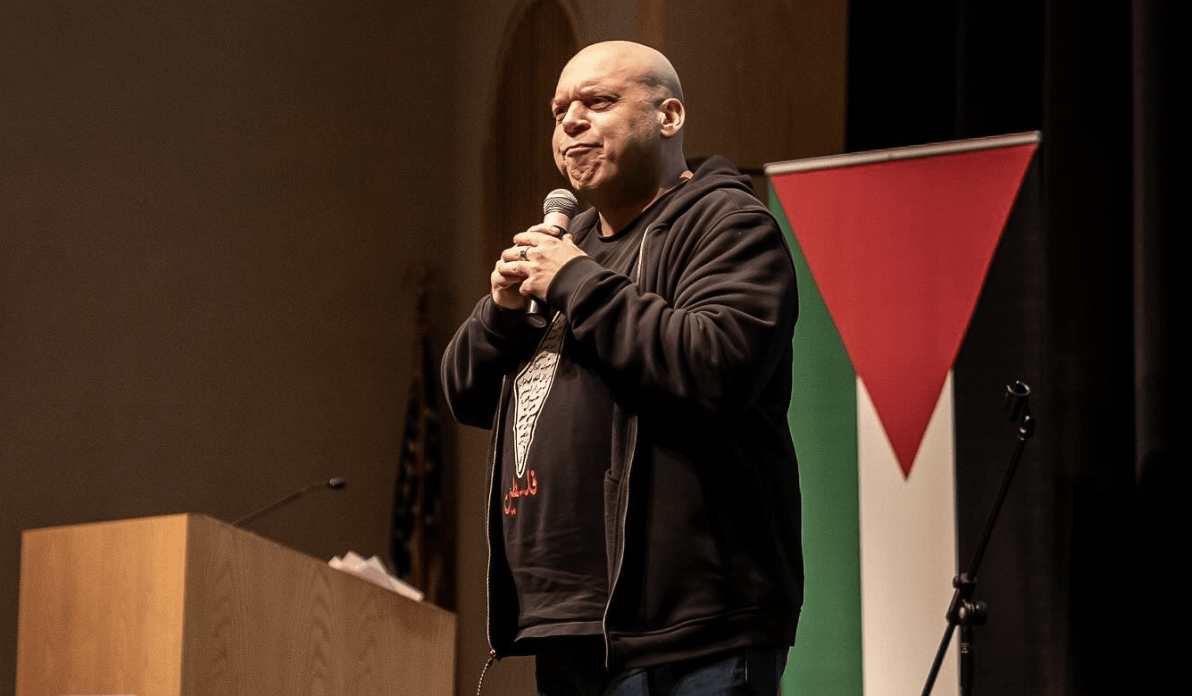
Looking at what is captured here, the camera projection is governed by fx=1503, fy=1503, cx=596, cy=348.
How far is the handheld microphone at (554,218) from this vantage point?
1849 mm

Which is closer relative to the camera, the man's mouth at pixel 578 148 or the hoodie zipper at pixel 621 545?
the hoodie zipper at pixel 621 545

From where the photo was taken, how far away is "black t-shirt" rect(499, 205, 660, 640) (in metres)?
1.72

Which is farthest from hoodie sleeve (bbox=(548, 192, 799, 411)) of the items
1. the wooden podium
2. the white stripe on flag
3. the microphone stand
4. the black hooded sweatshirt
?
the wooden podium

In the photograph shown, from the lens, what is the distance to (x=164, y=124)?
6008 mm

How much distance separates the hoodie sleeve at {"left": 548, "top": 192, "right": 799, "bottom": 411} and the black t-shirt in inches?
2.3

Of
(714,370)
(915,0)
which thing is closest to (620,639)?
(714,370)

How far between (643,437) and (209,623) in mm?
1715

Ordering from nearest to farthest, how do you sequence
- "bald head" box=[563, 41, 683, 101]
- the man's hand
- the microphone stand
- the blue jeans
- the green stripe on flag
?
the blue jeans < the man's hand < "bald head" box=[563, 41, 683, 101] < the microphone stand < the green stripe on flag

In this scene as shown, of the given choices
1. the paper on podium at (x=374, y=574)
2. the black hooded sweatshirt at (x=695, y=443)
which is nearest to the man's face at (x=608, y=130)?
the black hooded sweatshirt at (x=695, y=443)

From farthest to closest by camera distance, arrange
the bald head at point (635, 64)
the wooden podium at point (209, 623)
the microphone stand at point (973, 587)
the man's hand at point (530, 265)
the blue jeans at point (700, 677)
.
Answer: the wooden podium at point (209, 623)
the microphone stand at point (973, 587)
the bald head at point (635, 64)
the man's hand at point (530, 265)
the blue jeans at point (700, 677)

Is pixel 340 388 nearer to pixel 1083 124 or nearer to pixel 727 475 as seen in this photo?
pixel 1083 124

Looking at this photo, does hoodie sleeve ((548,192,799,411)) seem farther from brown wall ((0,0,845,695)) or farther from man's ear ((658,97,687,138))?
brown wall ((0,0,845,695))

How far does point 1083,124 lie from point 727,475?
200 centimetres

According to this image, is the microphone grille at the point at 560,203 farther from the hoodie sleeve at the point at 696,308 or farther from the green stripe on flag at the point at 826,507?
the green stripe on flag at the point at 826,507
